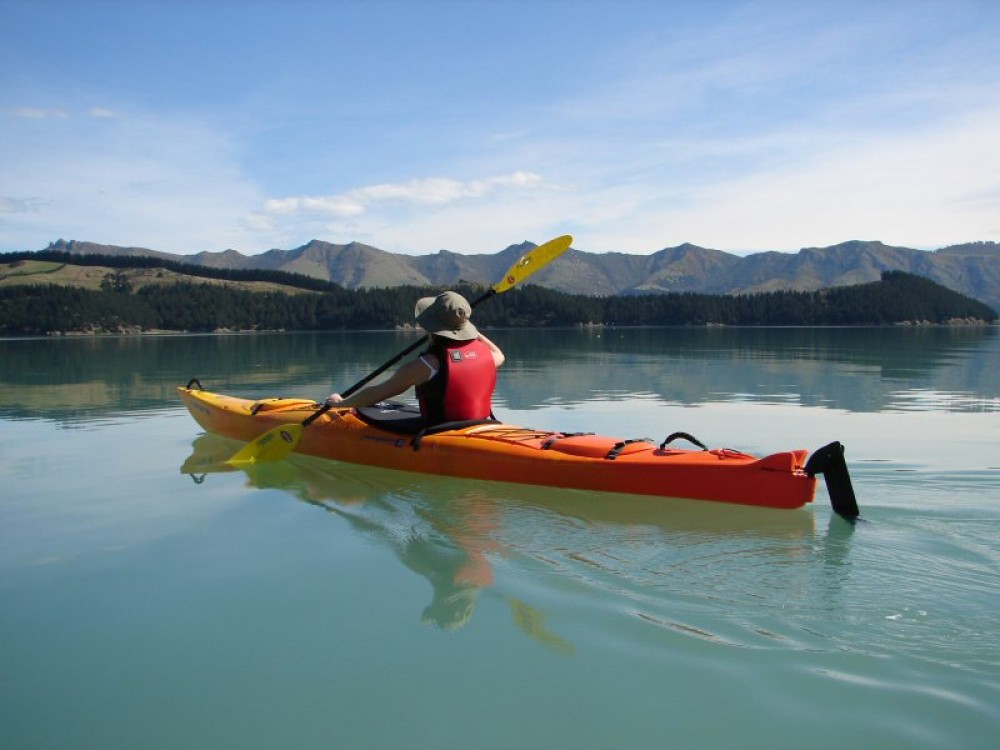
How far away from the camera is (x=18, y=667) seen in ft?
16.6

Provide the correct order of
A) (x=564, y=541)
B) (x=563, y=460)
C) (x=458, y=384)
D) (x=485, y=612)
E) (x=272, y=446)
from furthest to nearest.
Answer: (x=272, y=446)
(x=458, y=384)
(x=563, y=460)
(x=564, y=541)
(x=485, y=612)

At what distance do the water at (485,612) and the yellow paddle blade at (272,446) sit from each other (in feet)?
1.35

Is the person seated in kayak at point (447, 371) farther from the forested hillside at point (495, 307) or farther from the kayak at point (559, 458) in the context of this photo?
the forested hillside at point (495, 307)

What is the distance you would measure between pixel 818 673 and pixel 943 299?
176m

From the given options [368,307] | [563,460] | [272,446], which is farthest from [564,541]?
[368,307]

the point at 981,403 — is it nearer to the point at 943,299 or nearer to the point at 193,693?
the point at 193,693

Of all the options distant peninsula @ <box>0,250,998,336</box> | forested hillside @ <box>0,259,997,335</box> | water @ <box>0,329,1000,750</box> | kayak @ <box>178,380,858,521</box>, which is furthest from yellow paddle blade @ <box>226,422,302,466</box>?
forested hillside @ <box>0,259,997,335</box>

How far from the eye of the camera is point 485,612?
18.7 feet

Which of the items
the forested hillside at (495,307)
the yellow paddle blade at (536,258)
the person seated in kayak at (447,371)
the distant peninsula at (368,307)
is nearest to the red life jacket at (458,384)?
the person seated in kayak at (447,371)

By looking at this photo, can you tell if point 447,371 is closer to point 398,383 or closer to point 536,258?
point 398,383

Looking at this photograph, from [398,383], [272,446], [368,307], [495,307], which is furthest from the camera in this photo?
[495,307]

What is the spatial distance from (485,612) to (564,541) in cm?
166

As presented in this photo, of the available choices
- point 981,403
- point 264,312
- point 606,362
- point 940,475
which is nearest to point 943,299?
point 264,312

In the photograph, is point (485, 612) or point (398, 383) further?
point (398, 383)
